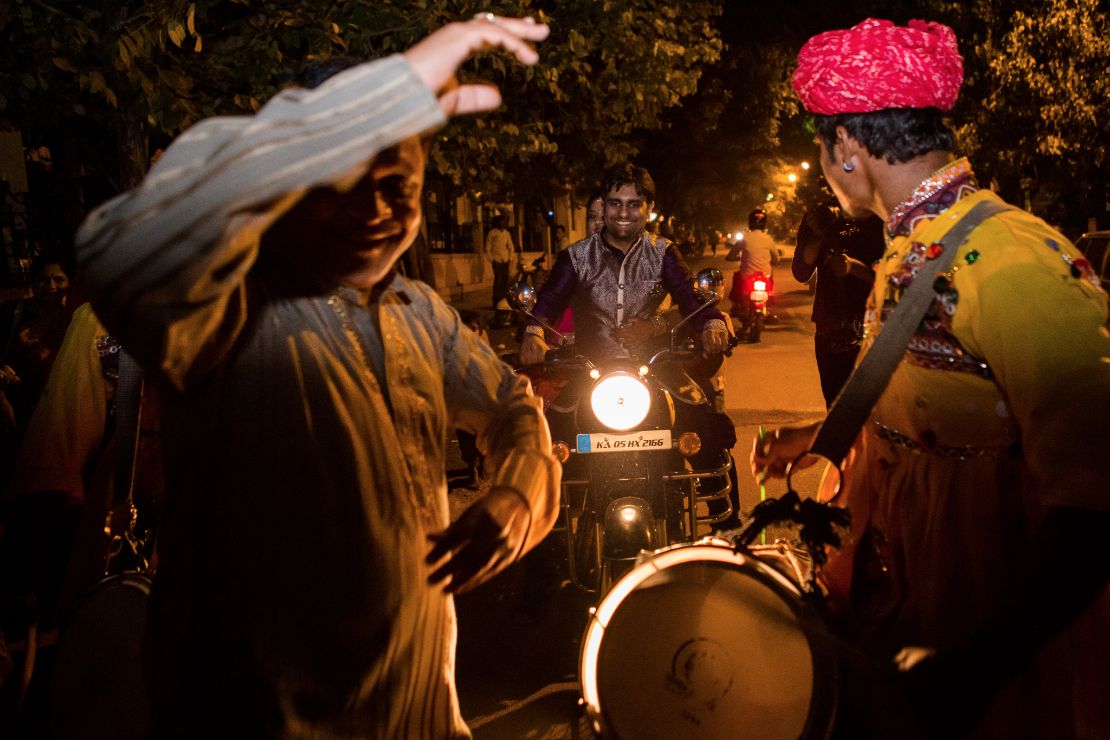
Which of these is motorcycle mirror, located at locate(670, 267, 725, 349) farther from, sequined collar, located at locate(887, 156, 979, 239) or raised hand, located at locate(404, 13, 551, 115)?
raised hand, located at locate(404, 13, 551, 115)

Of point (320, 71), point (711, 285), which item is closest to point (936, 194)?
point (320, 71)

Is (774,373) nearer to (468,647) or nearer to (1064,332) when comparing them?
(468,647)

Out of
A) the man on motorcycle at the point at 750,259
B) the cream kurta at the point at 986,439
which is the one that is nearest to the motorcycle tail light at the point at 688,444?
the cream kurta at the point at 986,439

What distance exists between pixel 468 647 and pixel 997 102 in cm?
2010

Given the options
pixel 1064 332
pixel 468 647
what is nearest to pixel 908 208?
pixel 1064 332

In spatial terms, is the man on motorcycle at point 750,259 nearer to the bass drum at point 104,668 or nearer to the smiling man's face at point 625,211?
the smiling man's face at point 625,211

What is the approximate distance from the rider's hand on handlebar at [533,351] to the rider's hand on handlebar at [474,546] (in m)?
2.98

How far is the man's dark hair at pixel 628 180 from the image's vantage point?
205 inches

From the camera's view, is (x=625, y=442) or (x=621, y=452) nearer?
(x=625, y=442)

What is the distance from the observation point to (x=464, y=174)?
44.2 ft

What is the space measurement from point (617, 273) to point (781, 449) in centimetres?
281

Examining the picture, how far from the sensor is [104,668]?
2145 mm

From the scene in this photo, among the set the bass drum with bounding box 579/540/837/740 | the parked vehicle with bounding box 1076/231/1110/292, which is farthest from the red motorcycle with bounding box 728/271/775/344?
the bass drum with bounding box 579/540/837/740

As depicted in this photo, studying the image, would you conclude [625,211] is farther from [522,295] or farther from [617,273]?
[522,295]
